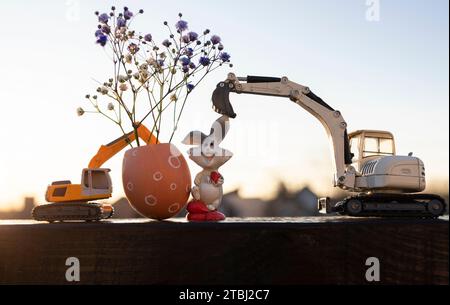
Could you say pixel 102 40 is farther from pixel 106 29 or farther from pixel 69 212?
pixel 69 212

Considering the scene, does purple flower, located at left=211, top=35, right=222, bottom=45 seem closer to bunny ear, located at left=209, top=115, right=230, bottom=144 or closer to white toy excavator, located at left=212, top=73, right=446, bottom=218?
white toy excavator, located at left=212, top=73, right=446, bottom=218

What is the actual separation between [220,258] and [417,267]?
1.31 meters

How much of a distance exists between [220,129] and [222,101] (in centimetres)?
25

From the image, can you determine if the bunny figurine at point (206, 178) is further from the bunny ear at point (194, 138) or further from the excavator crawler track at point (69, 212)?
the excavator crawler track at point (69, 212)

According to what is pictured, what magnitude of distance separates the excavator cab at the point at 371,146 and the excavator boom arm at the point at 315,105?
0.09 metres

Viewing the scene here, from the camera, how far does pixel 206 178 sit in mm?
4461

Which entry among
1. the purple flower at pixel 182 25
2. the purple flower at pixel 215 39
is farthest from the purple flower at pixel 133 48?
the purple flower at pixel 215 39

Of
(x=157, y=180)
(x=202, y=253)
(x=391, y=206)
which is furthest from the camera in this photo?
(x=391, y=206)

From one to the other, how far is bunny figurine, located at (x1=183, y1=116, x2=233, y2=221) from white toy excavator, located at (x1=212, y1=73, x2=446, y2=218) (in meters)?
0.32

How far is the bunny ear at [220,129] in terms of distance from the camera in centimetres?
453

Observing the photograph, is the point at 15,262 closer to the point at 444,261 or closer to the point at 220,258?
the point at 220,258

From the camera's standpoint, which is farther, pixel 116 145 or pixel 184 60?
pixel 116 145

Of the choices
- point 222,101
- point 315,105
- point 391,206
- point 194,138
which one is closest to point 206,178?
point 194,138

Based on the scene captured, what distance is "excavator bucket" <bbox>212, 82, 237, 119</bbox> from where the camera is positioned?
183 inches
